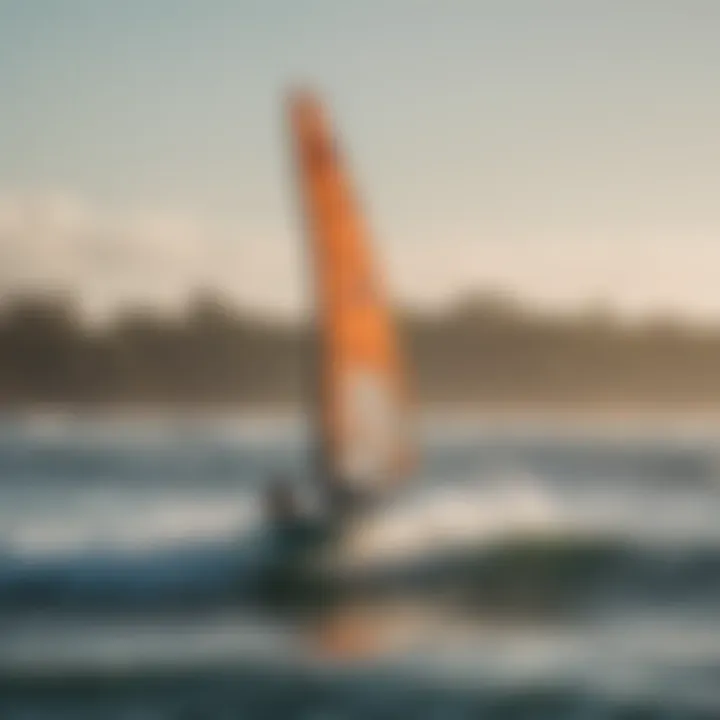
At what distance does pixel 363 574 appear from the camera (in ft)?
8.87

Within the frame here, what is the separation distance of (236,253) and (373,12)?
0.46 metres

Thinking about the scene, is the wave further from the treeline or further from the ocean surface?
the treeline

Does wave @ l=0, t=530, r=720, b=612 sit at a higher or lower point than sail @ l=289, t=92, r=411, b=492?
lower

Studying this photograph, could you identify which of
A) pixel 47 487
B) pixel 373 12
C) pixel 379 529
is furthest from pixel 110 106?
pixel 379 529

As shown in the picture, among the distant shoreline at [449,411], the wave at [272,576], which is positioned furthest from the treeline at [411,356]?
the wave at [272,576]

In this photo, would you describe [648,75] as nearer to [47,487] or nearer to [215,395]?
[215,395]

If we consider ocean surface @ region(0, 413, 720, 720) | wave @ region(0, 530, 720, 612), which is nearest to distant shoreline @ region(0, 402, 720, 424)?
ocean surface @ region(0, 413, 720, 720)

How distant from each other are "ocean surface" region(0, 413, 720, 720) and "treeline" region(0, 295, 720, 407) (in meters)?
0.05

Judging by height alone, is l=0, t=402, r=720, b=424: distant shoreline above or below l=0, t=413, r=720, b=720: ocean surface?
above

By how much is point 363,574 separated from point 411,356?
377 millimetres

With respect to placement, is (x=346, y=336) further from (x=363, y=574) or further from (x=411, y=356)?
(x=363, y=574)

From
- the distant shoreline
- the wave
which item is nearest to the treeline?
the distant shoreline

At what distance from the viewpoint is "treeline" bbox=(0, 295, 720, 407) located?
2.62 m

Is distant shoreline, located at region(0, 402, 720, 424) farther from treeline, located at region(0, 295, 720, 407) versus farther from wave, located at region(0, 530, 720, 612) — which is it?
wave, located at region(0, 530, 720, 612)
